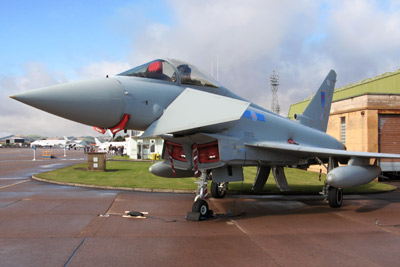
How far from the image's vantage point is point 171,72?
6.75 meters

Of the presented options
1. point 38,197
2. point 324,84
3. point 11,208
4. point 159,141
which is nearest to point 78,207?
point 11,208

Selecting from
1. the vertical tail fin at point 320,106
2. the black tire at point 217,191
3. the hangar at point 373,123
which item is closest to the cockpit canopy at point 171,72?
the black tire at point 217,191

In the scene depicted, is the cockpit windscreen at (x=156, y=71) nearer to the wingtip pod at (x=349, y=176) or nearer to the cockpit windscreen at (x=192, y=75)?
the cockpit windscreen at (x=192, y=75)

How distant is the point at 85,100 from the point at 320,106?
10.2 m

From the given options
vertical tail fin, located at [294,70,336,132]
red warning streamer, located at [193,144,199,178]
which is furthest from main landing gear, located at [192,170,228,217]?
vertical tail fin, located at [294,70,336,132]

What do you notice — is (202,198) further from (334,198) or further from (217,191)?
(334,198)

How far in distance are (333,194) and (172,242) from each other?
5.85 meters

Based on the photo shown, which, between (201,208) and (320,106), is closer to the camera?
(201,208)

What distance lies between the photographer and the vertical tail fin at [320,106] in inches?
485

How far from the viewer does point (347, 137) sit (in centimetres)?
1800

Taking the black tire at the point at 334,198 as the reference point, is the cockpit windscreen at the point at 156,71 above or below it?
above

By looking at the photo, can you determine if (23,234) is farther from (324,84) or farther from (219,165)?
(324,84)

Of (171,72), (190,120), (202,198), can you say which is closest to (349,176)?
(202,198)

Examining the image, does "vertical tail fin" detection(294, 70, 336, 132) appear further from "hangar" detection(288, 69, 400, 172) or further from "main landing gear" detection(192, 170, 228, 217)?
"main landing gear" detection(192, 170, 228, 217)
